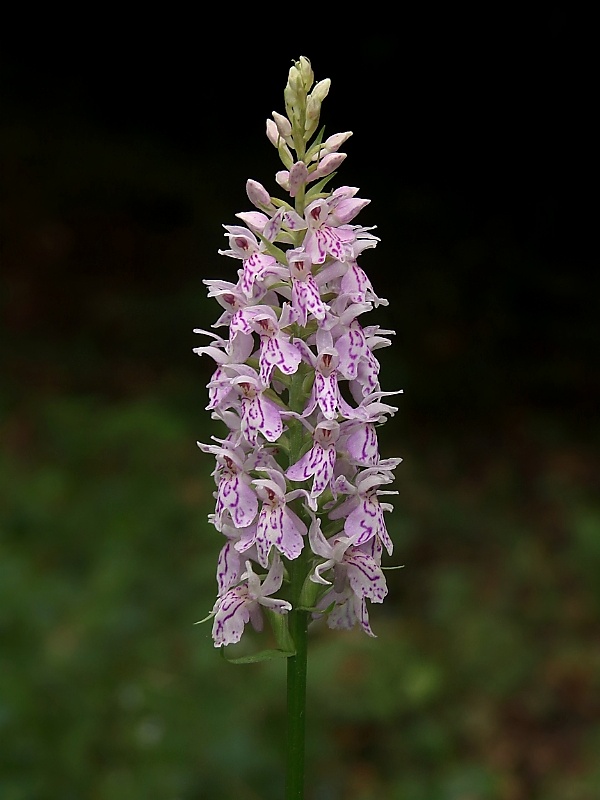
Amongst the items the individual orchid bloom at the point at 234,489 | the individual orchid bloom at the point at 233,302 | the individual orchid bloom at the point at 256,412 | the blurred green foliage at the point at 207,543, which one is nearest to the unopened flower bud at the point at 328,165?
the individual orchid bloom at the point at 233,302

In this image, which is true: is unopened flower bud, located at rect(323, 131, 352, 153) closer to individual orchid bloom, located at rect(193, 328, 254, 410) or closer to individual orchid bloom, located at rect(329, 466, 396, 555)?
individual orchid bloom, located at rect(193, 328, 254, 410)

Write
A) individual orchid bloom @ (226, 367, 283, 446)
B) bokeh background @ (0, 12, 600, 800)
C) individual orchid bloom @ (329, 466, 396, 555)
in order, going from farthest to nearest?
bokeh background @ (0, 12, 600, 800)
individual orchid bloom @ (329, 466, 396, 555)
individual orchid bloom @ (226, 367, 283, 446)

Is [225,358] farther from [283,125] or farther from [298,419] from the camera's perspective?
[283,125]

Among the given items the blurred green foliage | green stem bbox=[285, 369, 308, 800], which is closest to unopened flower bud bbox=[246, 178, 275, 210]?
green stem bbox=[285, 369, 308, 800]
